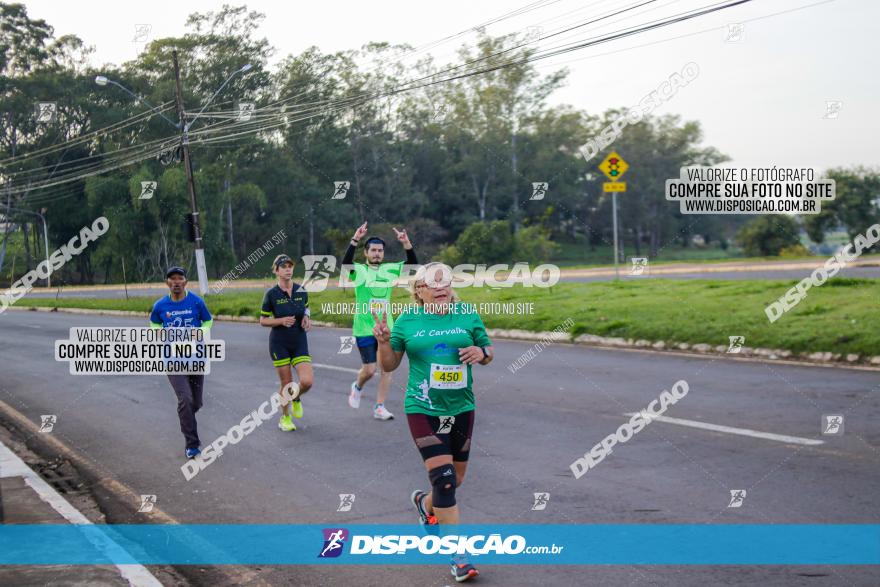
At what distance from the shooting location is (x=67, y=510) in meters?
7.46

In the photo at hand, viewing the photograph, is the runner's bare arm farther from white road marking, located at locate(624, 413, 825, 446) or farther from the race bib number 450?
white road marking, located at locate(624, 413, 825, 446)

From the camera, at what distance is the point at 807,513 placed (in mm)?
6453

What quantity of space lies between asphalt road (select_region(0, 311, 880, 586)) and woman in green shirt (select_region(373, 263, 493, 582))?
2.36ft

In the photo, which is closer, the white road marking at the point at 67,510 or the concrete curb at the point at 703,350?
the white road marking at the point at 67,510

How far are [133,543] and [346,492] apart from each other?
1841 mm

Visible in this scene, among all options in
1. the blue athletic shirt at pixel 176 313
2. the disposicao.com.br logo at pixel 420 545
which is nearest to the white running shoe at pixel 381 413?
the blue athletic shirt at pixel 176 313

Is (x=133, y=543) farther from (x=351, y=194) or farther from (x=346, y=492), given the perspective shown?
(x=351, y=194)

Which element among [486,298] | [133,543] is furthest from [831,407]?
[486,298]

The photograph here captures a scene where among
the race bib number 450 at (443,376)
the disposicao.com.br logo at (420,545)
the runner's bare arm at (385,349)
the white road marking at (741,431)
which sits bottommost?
the white road marking at (741,431)

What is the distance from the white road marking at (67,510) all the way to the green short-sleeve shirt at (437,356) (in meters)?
2.03

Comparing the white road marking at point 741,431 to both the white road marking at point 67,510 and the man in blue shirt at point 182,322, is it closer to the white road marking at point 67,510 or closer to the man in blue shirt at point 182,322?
the man in blue shirt at point 182,322

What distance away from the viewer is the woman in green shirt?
18.6ft

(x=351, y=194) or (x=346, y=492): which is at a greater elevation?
(x=351, y=194)

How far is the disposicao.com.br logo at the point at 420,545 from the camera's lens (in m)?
6.13
